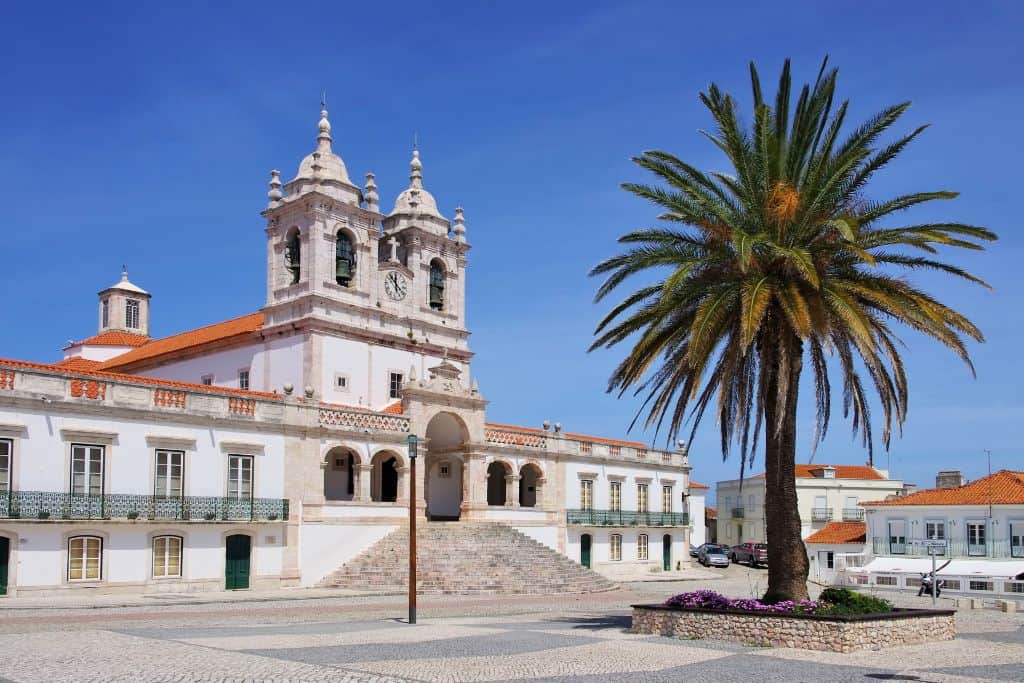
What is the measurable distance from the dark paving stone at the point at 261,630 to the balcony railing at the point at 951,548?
27310mm

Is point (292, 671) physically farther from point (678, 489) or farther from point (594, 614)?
point (678, 489)

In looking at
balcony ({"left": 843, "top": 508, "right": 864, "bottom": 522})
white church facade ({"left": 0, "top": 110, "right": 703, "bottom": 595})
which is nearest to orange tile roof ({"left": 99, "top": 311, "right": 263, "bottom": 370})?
white church facade ({"left": 0, "top": 110, "right": 703, "bottom": 595})

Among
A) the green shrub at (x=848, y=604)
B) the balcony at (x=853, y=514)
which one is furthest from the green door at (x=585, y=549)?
the green shrub at (x=848, y=604)

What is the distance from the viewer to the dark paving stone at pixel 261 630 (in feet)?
65.8

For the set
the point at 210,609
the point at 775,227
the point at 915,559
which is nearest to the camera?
the point at 775,227

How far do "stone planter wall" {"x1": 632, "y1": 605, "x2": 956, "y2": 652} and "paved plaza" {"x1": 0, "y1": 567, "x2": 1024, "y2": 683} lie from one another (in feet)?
1.04

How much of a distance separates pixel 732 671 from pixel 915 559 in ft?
96.2

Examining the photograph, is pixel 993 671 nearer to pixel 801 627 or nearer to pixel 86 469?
pixel 801 627

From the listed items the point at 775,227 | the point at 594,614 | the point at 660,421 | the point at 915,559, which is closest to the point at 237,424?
the point at 594,614

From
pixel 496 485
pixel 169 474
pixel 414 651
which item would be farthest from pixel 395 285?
pixel 414 651

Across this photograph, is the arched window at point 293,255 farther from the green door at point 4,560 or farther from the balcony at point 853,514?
the balcony at point 853,514

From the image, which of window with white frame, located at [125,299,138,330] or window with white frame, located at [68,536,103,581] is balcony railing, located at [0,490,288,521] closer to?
window with white frame, located at [68,536,103,581]

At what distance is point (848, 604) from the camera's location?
64.7ft

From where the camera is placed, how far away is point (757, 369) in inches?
856
